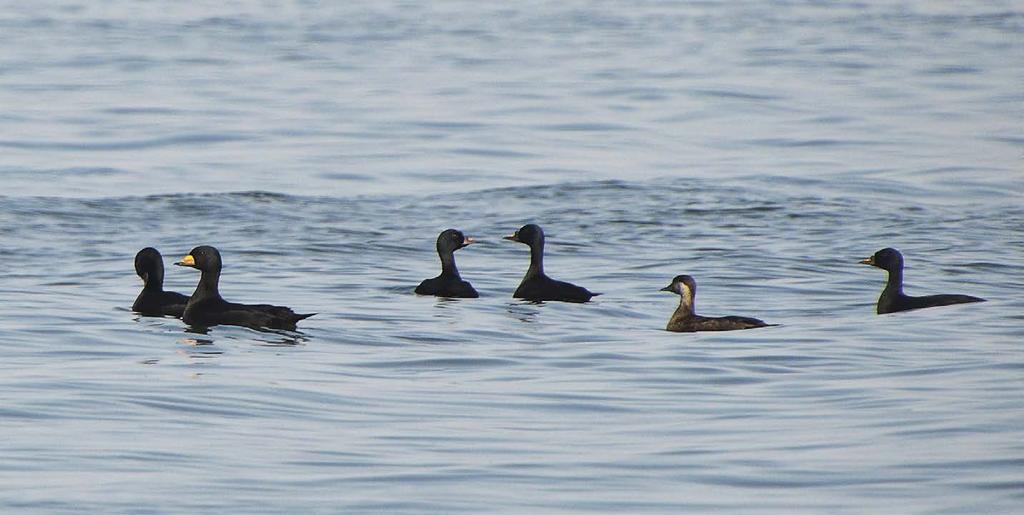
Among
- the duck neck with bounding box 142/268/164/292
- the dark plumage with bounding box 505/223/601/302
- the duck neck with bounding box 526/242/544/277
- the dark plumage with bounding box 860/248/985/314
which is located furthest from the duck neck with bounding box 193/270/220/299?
the dark plumage with bounding box 860/248/985/314

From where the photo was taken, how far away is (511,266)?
2047cm

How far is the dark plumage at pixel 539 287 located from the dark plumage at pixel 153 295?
303 centimetres

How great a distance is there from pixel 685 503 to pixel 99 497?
272 centimetres

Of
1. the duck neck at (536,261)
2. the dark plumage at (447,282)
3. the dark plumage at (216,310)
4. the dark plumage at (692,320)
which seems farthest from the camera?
the duck neck at (536,261)

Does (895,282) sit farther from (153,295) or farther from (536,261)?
(153,295)

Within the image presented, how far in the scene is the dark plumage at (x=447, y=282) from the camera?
17.1m

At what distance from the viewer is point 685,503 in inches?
349

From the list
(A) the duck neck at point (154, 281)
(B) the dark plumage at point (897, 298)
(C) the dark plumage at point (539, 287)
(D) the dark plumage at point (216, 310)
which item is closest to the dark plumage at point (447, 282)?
(C) the dark plumage at point (539, 287)

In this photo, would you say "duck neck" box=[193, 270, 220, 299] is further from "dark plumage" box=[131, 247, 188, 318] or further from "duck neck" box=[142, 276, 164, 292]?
"duck neck" box=[142, 276, 164, 292]

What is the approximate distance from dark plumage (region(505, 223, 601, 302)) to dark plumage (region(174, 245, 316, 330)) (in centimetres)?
255

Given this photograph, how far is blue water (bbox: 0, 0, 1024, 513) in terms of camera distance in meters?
9.66

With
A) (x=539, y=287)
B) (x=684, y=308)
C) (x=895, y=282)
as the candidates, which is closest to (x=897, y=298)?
(x=895, y=282)

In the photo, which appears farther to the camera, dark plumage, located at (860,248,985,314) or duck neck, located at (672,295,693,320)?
dark plumage, located at (860,248,985,314)

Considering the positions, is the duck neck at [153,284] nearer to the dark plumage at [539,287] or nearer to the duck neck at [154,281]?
the duck neck at [154,281]
